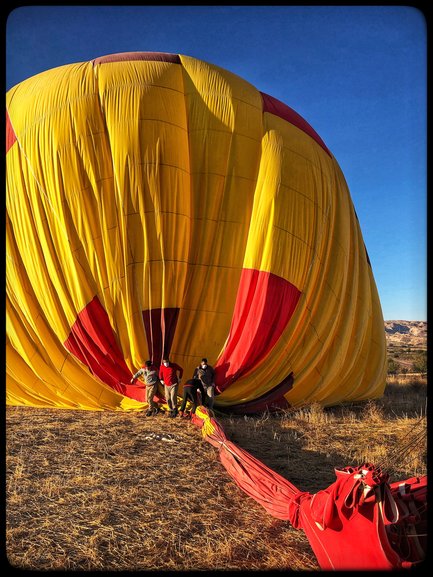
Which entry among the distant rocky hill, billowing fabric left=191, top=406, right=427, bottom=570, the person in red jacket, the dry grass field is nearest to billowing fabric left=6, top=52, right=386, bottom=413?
the person in red jacket

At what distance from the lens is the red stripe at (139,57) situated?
753 centimetres

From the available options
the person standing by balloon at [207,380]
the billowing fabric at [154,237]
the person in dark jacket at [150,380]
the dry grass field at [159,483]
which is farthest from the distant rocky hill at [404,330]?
the dry grass field at [159,483]

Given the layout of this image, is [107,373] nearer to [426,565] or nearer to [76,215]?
[76,215]

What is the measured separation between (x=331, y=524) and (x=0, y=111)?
322 cm

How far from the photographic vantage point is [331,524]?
9.53ft

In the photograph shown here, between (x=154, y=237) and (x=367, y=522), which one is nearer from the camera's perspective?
(x=367, y=522)

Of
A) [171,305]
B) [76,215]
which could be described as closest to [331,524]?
[171,305]

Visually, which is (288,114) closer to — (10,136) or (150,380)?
(10,136)

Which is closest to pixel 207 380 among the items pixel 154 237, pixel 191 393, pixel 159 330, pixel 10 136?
pixel 191 393

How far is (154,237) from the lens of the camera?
23.3ft

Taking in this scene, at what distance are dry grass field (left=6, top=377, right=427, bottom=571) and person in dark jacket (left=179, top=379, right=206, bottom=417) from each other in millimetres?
333

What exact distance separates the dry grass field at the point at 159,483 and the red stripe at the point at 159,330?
3.05 feet

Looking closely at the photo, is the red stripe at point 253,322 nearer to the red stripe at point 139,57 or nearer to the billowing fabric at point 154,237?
the billowing fabric at point 154,237

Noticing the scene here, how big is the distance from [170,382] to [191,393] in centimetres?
33
